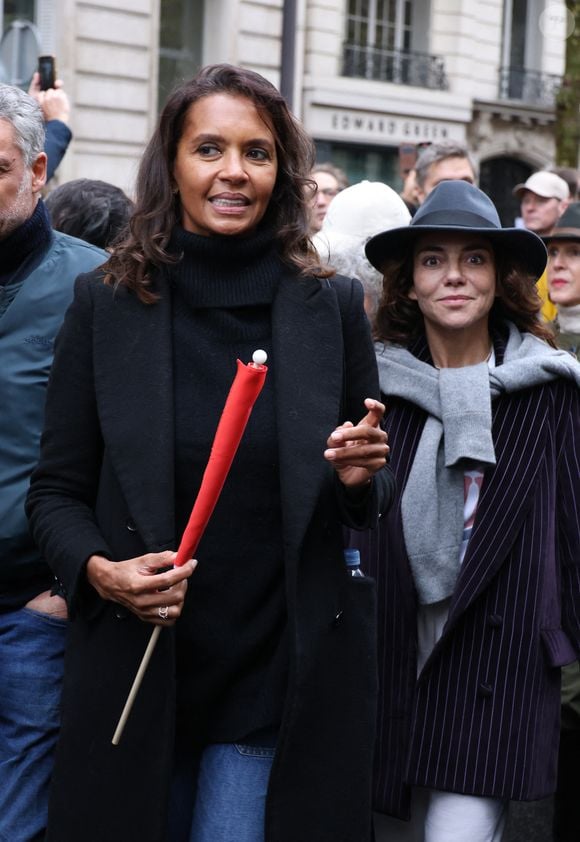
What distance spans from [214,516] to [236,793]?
56cm

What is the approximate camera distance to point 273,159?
3.08 meters

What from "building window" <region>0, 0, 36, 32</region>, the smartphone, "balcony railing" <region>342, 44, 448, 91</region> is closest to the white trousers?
the smartphone

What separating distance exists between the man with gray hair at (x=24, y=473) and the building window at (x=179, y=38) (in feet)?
54.6

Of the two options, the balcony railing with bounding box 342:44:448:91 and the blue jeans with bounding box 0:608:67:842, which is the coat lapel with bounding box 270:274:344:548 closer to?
the blue jeans with bounding box 0:608:67:842

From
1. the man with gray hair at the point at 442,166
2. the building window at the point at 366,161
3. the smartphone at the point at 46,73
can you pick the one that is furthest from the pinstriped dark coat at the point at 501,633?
the building window at the point at 366,161

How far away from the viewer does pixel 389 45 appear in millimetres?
24266

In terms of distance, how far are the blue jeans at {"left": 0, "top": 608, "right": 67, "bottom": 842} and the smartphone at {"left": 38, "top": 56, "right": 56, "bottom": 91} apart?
268cm

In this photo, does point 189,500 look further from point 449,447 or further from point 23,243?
point 449,447

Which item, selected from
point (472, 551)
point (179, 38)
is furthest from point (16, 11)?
point (472, 551)

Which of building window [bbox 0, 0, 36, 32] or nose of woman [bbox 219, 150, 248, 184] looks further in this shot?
building window [bbox 0, 0, 36, 32]

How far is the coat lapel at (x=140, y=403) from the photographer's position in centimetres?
288

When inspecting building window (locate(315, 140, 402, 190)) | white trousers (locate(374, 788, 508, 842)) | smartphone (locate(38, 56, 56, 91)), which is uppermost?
building window (locate(315, 140, 402, 190))

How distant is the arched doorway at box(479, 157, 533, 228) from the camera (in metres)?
25.8

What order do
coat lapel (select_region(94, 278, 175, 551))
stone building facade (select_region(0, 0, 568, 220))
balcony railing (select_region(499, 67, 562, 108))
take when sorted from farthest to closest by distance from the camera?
balcony railing (select_region(499, 67, 562, 108)) → stone building facade (select_region(0, 0, 568, 220)) → coat lapel (select_region(94, 278, 175, 551))
